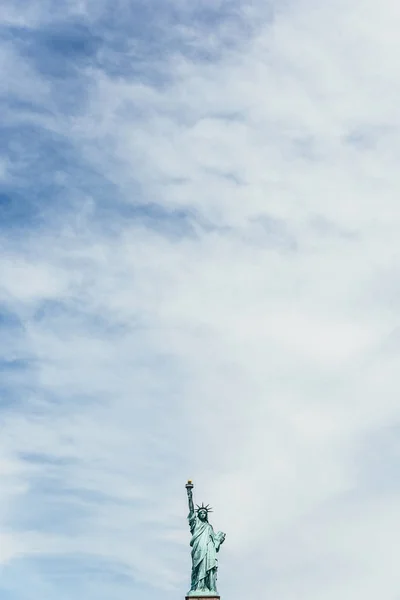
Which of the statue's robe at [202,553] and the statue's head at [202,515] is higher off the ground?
the statue's head at [202,515]

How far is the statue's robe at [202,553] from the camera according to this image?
58287 mm

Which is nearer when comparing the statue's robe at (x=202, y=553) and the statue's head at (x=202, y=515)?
the statue's robe at (x=202, y=553)

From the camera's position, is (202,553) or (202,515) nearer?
(202,553)

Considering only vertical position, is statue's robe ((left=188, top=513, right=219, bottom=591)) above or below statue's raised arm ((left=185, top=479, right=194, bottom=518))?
below

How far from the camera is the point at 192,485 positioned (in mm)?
60406

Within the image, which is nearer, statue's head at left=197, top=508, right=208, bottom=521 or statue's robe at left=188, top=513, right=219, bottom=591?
statue's robe at left=188, top=513, right=219, bottom=591

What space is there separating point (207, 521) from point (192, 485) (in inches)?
81.0

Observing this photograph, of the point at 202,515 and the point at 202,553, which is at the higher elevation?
the point at 202,515

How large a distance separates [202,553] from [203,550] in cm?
17

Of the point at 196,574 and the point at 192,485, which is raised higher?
the point at 192,485

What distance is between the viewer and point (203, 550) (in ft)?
193

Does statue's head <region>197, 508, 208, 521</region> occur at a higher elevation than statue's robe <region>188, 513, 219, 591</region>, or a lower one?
higher

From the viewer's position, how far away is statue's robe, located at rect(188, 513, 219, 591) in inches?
2295

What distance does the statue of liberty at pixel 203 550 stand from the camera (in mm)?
58094
